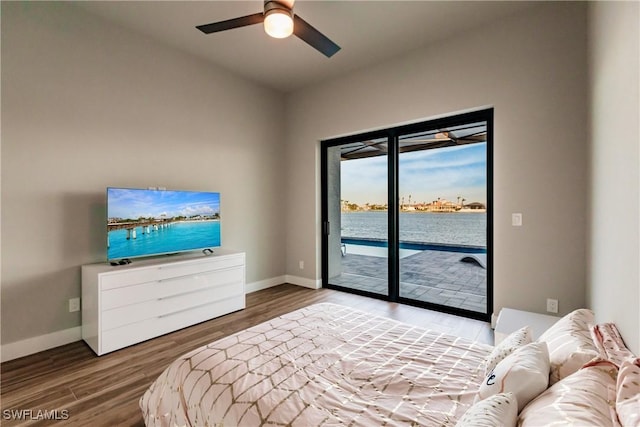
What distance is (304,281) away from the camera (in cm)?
462

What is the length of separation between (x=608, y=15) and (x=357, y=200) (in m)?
2.99

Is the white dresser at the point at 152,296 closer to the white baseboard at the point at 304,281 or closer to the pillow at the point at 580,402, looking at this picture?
the white baseboard at the point at 304,281

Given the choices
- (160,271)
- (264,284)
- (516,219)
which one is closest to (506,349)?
(516,219)

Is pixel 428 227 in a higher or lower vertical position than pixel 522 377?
higher

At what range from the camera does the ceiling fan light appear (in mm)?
2057

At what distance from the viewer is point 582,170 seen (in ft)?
8.34

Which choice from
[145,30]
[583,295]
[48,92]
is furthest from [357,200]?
[48,92]

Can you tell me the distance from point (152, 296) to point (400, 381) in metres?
2.51

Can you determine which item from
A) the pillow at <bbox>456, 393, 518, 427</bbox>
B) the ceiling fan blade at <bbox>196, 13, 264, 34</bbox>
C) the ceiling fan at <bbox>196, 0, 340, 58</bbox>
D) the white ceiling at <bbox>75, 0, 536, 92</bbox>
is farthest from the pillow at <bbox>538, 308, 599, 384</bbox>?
the white ceiling at <bbox>75, 0, 536, 92</bbox>

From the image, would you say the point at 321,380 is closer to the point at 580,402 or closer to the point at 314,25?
the point at 580,402

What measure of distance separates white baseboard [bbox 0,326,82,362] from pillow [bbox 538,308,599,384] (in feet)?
12.0

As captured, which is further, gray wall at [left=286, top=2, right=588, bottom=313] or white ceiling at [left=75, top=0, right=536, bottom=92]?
white ceiling at [left=75, top=0, right=536, bottom=92]

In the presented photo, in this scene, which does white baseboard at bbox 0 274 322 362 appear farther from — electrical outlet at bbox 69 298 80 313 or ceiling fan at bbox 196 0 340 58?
ceiling fan at bbox 196 0 340 58

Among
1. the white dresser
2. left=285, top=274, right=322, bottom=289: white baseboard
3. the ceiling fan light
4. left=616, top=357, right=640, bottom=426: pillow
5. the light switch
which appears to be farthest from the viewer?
left=285, top=274, right=322, bottom=289: white baseboard
